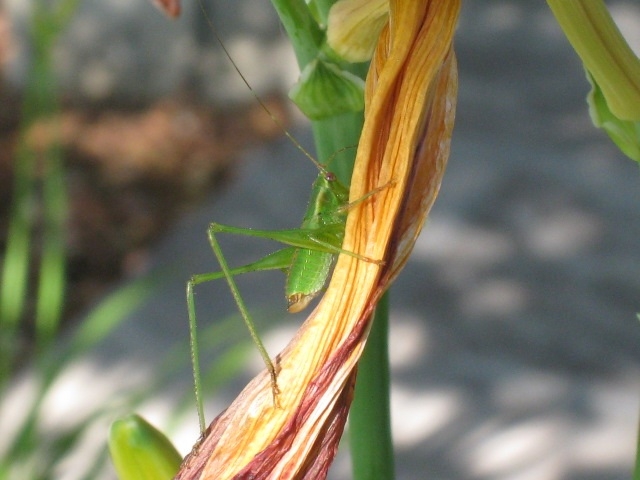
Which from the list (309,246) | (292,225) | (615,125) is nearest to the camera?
A: (615,125)

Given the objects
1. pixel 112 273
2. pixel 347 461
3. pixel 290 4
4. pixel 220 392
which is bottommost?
pixel 290 4

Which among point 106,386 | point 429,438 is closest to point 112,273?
point 106,386

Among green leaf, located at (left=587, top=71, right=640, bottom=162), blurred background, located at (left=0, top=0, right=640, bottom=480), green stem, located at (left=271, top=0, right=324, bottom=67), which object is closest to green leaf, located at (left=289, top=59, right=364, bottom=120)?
green stem, located at (left=271, top=0, right=324, bottom=67)

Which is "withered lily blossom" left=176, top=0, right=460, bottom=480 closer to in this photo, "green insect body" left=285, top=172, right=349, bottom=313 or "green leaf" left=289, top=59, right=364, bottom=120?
"green leaf" left=289, top=59, right=364, bottom=120

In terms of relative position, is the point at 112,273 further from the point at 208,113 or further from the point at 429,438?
the point at 429,438

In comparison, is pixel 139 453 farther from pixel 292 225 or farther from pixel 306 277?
pixel 292 225

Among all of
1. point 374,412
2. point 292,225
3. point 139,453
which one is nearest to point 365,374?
point 374,412

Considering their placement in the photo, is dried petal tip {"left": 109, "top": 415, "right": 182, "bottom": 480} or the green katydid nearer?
dried petal tip {"left": 109, "top": 415, "right": 182, "bottom": 480}
